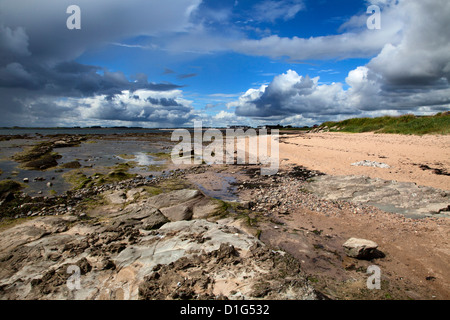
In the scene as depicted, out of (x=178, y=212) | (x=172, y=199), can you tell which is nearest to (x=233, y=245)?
(x=178, y=212)

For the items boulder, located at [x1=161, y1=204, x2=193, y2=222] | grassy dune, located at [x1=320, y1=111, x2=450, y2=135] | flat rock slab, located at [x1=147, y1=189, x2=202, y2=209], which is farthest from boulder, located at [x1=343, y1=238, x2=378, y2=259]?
grassy dune, located at [x1=320, y1=111, x2=450, y2=135]

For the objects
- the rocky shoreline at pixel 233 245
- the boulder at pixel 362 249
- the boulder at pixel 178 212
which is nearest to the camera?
the rocky shoreline at pixel 233 245

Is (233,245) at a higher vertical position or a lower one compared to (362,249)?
higher

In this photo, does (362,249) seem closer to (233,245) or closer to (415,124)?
(233,245)

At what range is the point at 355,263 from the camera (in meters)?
6.06

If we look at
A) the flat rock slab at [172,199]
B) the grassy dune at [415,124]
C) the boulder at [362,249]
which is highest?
the grassy dune at [415,124]

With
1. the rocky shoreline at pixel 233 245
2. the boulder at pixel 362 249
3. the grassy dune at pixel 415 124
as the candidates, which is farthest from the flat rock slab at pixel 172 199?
the grassy dune at pixel 415 124

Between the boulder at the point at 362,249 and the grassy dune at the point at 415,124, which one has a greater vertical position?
the grassy dune at the point at 415,124

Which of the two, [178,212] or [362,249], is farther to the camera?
[178,212]

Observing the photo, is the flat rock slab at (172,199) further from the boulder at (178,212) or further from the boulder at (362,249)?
the boulder at (362,249)

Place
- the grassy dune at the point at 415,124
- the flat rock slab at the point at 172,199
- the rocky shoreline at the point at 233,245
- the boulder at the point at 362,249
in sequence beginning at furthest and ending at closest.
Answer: the grassy dune at the point at 415,124, the flat rock slab at the point at 172,199, the boulder at the point at 362,249, the rocky shoreline at the point at 233,245

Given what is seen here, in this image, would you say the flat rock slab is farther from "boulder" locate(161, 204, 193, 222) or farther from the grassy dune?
the grassy dune

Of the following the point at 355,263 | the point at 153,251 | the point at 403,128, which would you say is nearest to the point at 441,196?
the point at 355,263
